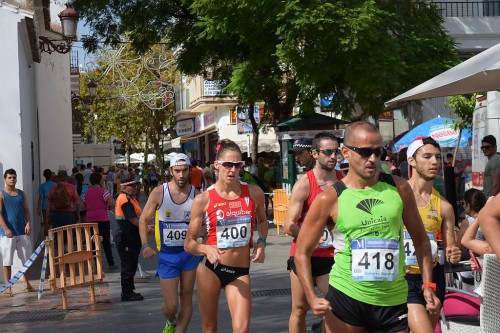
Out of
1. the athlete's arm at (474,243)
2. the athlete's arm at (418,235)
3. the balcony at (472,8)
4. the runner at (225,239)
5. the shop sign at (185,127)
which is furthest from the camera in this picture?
the shop sign at (185,127)

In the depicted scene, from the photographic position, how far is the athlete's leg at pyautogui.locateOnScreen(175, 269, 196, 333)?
8.53m

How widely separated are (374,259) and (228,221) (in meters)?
2.50

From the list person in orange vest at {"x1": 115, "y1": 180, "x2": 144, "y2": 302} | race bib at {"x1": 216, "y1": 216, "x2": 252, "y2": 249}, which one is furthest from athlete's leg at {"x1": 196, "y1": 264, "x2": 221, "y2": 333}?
person in orange vest at {"x1": 115, "y1": 180, "x2": 144, "y2": 302}

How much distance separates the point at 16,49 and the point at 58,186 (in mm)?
2656

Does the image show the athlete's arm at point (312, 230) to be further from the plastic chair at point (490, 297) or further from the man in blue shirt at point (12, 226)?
the man in blue shirt at point (12, 226)

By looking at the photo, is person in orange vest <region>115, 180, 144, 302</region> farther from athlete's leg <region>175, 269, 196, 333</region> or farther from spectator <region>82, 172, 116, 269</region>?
athlete's leg <region>175, 269, 196, 333</region>

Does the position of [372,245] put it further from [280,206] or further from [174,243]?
[280,206]

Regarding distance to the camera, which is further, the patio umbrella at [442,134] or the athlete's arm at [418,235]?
the patio umbrella at [442,134]

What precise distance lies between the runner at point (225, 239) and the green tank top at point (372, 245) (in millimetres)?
2192

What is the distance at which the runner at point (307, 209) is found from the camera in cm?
770

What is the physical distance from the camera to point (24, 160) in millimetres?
16031

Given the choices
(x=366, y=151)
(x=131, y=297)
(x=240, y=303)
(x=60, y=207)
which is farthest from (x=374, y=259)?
(x=60, y=207)

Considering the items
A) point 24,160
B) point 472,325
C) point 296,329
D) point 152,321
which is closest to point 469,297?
point 472,325

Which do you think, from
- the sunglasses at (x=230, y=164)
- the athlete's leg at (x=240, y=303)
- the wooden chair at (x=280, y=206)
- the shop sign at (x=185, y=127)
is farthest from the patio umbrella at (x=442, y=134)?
the shop sign at (x=185, y=127)
